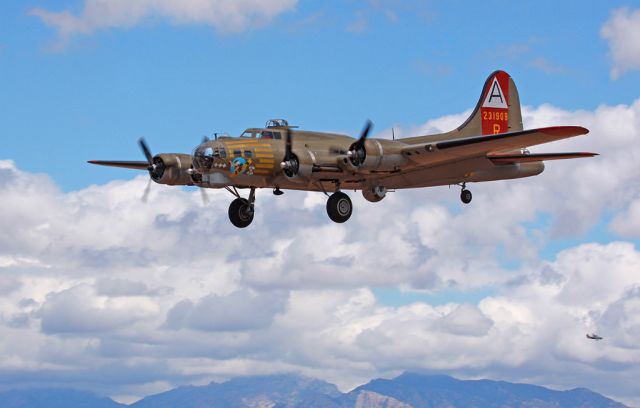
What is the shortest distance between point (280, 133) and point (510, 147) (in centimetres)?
914

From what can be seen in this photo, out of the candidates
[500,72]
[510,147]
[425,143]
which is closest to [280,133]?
[425,143]

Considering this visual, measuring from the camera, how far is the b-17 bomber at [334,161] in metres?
40.7

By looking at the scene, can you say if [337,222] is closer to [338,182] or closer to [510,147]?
[338,182]

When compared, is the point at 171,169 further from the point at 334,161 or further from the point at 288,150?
the point at 334,161

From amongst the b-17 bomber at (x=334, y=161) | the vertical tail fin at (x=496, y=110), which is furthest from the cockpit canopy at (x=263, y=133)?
the vertical tail fin at (x=496, y=110)

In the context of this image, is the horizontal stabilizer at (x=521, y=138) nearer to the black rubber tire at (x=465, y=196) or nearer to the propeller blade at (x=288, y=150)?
the black rubber tire at (x=465, y=196)

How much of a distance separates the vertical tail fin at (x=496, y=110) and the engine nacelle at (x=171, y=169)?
13.5 m

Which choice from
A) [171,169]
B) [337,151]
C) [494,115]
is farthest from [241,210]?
[494,115]

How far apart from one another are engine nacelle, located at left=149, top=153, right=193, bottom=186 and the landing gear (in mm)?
2008

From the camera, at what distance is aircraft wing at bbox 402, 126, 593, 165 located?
39.2 metres

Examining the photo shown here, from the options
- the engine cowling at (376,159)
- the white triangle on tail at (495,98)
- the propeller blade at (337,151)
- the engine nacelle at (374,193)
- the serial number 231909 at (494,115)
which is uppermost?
the white triangle on tail at (495,98)

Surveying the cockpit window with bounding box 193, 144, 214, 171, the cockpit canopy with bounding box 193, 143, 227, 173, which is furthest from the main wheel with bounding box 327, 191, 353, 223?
the cockpit window with bounding box 193, 144, 214, 171

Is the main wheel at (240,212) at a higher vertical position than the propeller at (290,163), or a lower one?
lower

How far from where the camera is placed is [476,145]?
41344 mm
